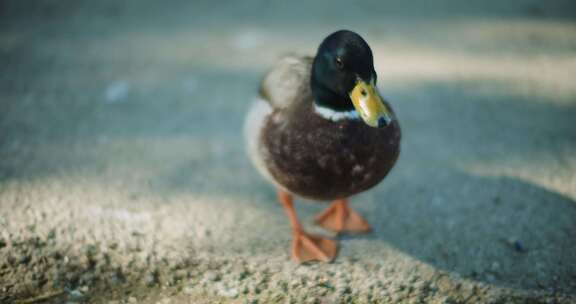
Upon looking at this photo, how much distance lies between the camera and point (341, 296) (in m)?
2.27

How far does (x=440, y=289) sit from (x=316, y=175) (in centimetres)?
82

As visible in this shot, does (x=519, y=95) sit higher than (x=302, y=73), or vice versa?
(x=302, y=73)

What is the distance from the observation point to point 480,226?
8.64 feet

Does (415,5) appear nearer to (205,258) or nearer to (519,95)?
(519,95)

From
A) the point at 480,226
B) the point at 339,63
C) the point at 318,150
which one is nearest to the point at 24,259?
the point at 318,150

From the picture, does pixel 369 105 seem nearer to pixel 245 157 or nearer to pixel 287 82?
pixel 287 82

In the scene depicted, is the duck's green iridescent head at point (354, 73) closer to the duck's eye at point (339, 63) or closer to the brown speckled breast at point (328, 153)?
the duck's eye at point (339, 63)

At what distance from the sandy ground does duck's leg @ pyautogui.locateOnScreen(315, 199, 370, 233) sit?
2.7 inches

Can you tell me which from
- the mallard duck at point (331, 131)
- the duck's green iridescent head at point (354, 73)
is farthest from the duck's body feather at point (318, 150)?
the duck's green iridescent head at point (354, 73)

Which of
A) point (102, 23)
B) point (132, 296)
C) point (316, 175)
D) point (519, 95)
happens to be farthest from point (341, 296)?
point (102, 23)

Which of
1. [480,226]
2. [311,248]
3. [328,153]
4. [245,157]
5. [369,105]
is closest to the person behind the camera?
[369,105]

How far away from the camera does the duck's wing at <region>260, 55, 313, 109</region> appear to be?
2264 mm

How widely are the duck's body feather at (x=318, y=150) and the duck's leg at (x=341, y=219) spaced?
51cm

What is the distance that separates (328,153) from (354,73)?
0.35 meters
